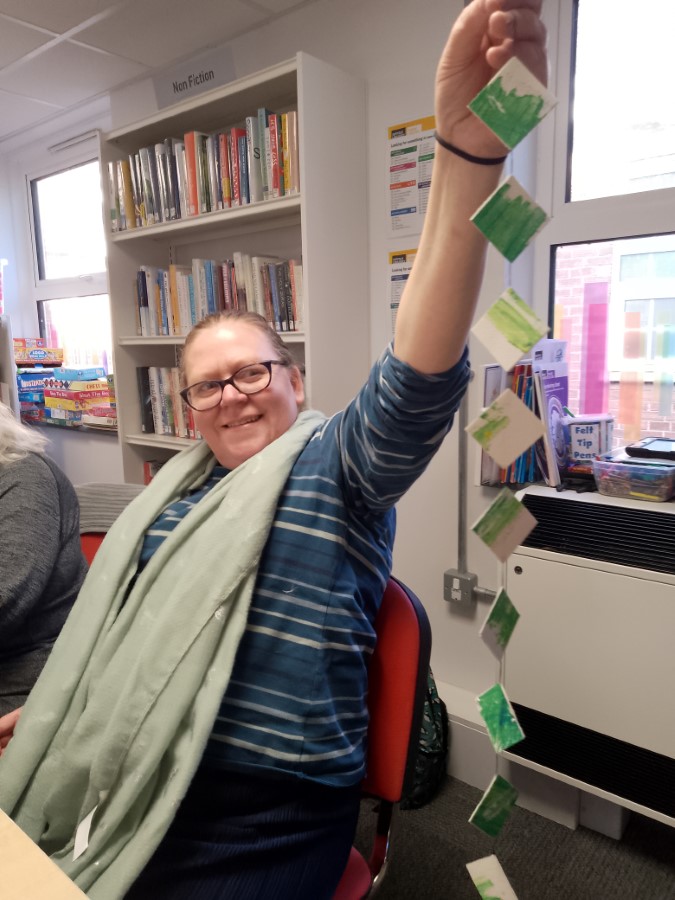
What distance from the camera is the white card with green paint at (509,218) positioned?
47 centimetres

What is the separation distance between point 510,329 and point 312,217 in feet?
5.35

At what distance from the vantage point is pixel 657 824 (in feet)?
5.91

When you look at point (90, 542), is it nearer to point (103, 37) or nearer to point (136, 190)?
point (136, 190)

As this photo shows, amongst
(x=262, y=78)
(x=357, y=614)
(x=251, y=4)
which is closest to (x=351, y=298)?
(x=262, y=78)

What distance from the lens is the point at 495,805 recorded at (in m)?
0.58

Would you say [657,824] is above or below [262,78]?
below

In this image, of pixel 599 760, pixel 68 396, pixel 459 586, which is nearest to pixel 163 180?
pixel 68 396

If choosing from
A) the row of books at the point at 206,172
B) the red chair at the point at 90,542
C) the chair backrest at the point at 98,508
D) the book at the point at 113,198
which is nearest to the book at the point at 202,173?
the row of books at the point at 206,172

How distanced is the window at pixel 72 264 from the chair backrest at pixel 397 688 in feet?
10.0

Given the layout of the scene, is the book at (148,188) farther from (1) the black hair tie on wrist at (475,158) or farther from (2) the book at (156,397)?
(1) the black hair tie on wrist at (475,158)

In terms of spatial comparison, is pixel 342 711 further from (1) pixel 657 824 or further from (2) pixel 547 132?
(2) pixel 547 132

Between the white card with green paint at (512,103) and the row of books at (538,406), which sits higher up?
the white card with green paint at (512,103)

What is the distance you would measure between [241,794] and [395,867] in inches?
40.9

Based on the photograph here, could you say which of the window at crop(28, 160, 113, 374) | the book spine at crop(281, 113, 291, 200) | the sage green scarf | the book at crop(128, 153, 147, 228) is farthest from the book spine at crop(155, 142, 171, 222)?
the sage green scarf
